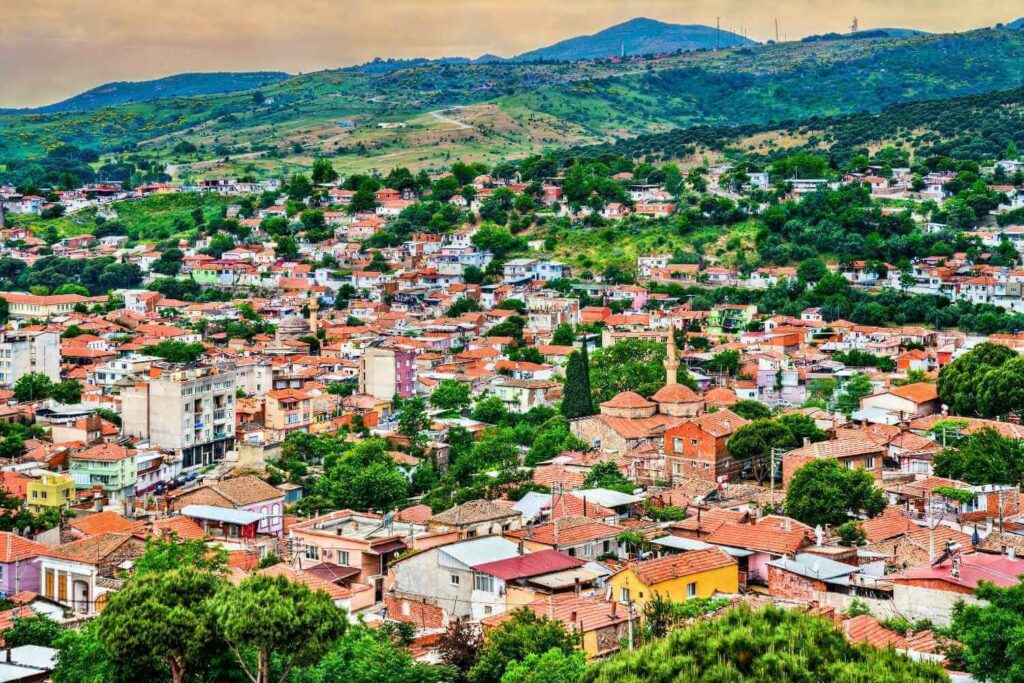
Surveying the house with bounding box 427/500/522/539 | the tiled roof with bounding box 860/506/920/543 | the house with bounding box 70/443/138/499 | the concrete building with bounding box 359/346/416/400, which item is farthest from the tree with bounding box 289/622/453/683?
the concrete building with bounding box 359/346/416/400

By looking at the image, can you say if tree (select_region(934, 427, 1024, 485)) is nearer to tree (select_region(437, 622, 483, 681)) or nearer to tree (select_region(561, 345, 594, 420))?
tree (select_region(561, 345, 594, 420))

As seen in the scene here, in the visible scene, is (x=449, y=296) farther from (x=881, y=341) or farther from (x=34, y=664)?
(x=34, y=664)

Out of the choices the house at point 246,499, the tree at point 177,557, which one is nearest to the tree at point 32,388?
the house at point 246,499

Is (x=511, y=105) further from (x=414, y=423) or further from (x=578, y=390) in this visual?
Answer: (x=578, y=390)

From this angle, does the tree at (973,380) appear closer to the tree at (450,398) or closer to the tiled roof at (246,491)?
the tree at (450,398)

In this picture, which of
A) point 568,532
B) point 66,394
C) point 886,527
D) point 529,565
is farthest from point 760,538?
point 66,394

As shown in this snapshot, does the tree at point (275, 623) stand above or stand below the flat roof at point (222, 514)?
above
